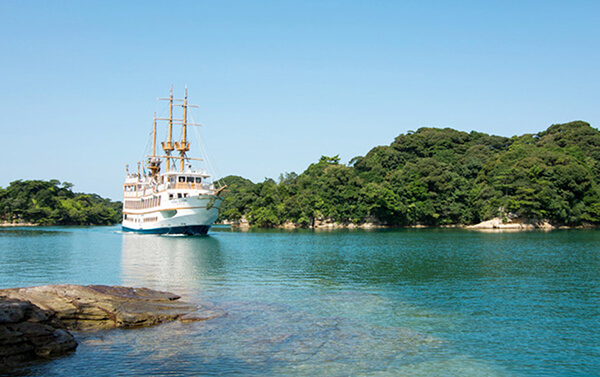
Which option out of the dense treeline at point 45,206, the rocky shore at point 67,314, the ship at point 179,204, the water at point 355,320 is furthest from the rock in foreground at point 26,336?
the dense treeline at point 45,206

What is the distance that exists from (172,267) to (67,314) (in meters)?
15.5

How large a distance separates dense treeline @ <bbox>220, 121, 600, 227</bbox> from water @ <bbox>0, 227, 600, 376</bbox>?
45.9 metres

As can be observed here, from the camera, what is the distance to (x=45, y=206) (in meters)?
119

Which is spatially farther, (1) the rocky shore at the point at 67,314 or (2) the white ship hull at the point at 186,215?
(2) the white ship hull at the point at 186,215

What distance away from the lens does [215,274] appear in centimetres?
A: 2673

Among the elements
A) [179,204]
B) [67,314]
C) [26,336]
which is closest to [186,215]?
[179,204]

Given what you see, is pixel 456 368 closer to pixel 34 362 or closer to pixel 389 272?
pixel 34 362

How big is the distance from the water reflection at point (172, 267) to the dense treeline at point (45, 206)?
8499 cm

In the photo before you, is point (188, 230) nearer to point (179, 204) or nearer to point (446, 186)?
point (179, 204)

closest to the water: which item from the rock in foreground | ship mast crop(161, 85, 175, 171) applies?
the rock in foreground

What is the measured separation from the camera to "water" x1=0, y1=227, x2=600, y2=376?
11.4m

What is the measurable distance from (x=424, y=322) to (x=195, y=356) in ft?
24.2

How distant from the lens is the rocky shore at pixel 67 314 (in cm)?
1152

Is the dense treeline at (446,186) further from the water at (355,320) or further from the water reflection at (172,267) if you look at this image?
the water reflection at (172,267)
